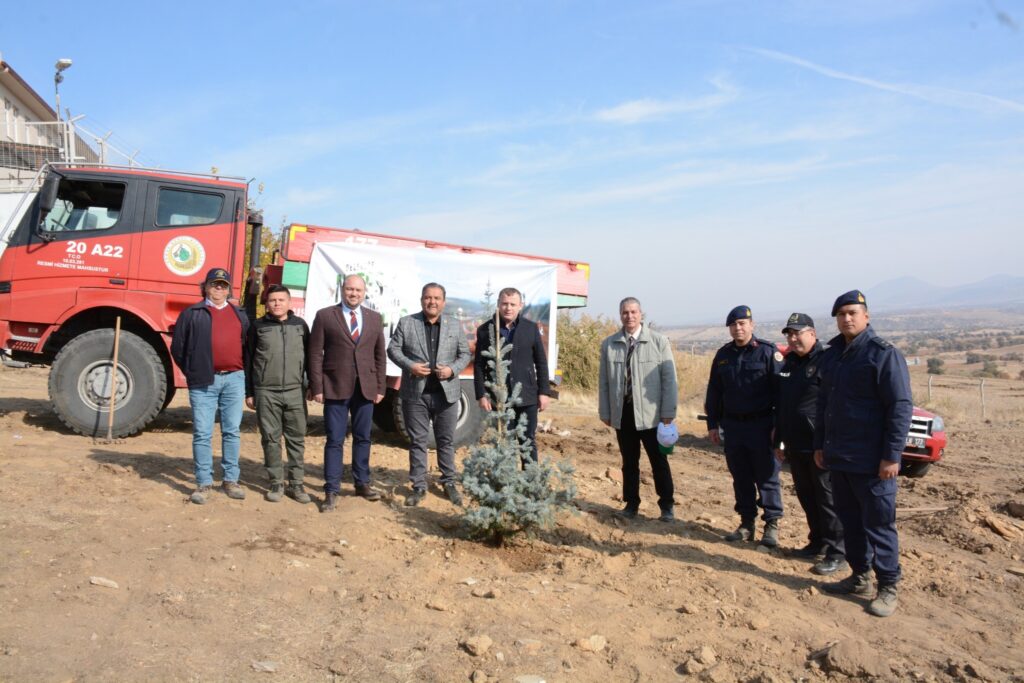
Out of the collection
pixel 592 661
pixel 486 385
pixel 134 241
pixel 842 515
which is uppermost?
pixel 134 241

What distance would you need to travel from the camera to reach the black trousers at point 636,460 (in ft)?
20.2

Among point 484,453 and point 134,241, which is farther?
point 134,241

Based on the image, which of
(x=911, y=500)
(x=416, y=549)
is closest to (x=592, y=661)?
(x=416, y=549)

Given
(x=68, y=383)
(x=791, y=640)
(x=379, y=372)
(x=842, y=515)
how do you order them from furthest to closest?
(x=68, y=383) → (x=379, y=372) → (x=842, y=515) → (x=791, y=640)

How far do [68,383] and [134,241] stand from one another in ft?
5.08

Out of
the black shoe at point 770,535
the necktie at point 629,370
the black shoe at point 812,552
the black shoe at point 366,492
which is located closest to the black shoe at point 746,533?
the black shoe at point 770,535

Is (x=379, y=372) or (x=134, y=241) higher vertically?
(x=134, y=241)

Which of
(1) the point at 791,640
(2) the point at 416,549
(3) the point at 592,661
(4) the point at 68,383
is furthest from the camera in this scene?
(4) the point at 68,383

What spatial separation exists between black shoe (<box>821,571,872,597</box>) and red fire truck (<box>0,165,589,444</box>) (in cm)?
594

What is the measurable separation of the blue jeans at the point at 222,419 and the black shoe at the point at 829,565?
4326mm

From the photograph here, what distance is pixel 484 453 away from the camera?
544 centimetres

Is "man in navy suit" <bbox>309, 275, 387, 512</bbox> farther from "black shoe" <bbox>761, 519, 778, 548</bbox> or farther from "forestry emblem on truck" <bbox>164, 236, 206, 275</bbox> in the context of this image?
"black shoe" <bbox>761, 519, 778, 548</bbox>

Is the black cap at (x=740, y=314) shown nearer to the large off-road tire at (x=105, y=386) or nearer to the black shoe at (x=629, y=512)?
the black shoe at (x=629, y=512)

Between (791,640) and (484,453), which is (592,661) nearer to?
(791,640)
